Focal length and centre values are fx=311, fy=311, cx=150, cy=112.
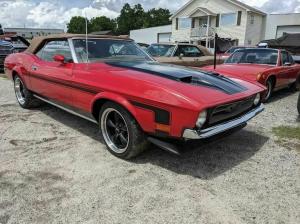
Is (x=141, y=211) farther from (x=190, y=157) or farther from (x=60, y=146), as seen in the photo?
(x=60, y=146)

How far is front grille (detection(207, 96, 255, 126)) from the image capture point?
3279 millimetres

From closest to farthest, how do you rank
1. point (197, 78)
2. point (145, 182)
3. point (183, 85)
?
point (145, 182) < point (183, 85) < point (197, 78)

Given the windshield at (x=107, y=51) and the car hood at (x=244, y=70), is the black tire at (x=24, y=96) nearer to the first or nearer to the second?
the windshield at (x=107, y=51)

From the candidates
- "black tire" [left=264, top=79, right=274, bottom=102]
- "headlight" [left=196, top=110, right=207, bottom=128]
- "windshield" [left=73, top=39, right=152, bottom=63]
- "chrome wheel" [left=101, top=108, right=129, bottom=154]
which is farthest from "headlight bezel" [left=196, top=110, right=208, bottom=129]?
"black tire" [left=264, top=79, right=274, bottom=102]

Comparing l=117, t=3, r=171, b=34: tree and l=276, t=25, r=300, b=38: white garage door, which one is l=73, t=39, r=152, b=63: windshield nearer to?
l=276, t=25, r=300, b=38: white garage door

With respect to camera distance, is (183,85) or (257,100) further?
(257,100)

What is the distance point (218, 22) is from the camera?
111ft

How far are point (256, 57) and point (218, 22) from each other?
27399 millimetres

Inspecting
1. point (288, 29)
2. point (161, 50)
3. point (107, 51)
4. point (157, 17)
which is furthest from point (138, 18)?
point (107, 51)

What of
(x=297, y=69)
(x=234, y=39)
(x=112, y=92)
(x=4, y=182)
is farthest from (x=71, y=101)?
(x=234, y=39)

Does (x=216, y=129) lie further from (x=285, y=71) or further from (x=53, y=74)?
(x=285, y=71)

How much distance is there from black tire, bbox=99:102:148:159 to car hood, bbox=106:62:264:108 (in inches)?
13.0

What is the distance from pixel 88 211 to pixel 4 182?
1.10 m

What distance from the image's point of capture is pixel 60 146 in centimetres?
425
